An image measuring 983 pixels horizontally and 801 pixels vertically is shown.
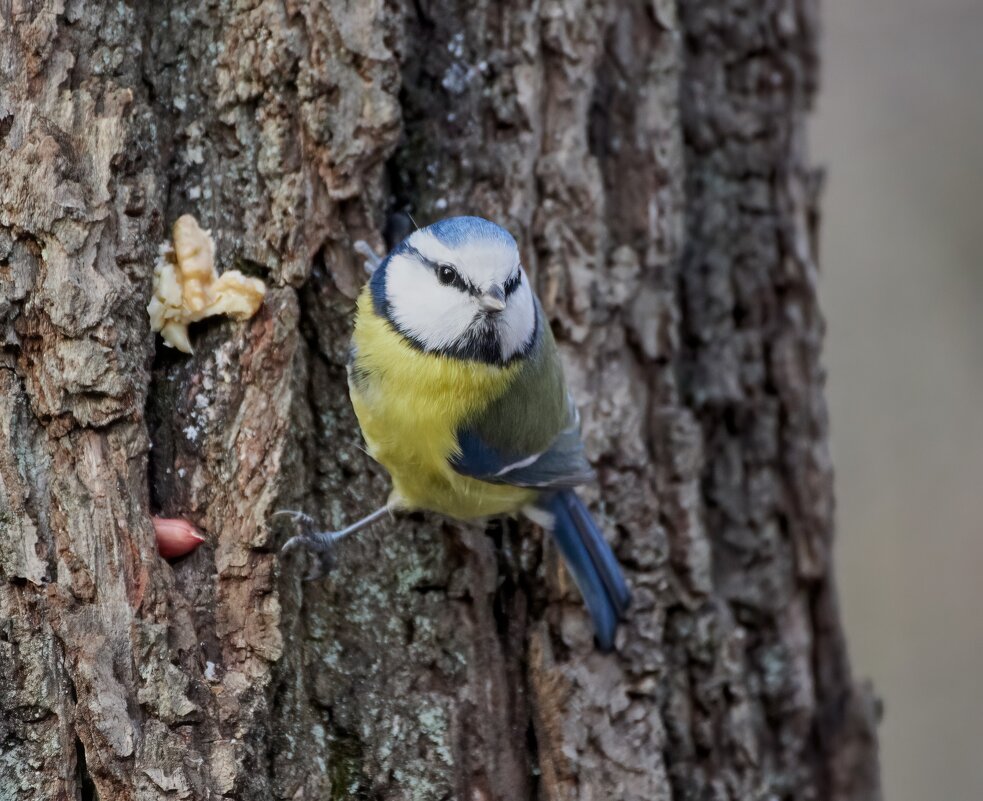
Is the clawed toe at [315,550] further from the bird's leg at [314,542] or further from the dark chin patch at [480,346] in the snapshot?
the dark chin patch at [480,346]

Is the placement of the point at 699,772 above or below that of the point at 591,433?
below

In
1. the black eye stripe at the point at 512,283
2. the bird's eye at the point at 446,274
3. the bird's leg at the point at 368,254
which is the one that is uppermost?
the bird's leg at the point at 368,254

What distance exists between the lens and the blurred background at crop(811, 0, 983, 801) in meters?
4.08

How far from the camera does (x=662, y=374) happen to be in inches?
78.3

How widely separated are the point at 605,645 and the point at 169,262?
36.7 inches

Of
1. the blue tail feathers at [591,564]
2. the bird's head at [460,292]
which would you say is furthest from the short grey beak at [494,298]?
the blue tail feathers at [591,564]

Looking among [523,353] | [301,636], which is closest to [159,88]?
[523,353]

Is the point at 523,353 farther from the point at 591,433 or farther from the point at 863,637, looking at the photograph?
Answer: the point at 863,637

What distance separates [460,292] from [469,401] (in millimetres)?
210

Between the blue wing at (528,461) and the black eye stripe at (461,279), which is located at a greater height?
the black eye stripe at (461,279)

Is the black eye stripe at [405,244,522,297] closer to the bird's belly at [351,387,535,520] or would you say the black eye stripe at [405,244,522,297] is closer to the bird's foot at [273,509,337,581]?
the bird's belly at [351,387,535,520]

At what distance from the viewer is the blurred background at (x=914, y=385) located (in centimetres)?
408

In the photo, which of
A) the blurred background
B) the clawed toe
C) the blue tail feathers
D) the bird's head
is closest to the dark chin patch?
the bird's head

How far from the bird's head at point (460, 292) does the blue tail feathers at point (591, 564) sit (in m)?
0.29
